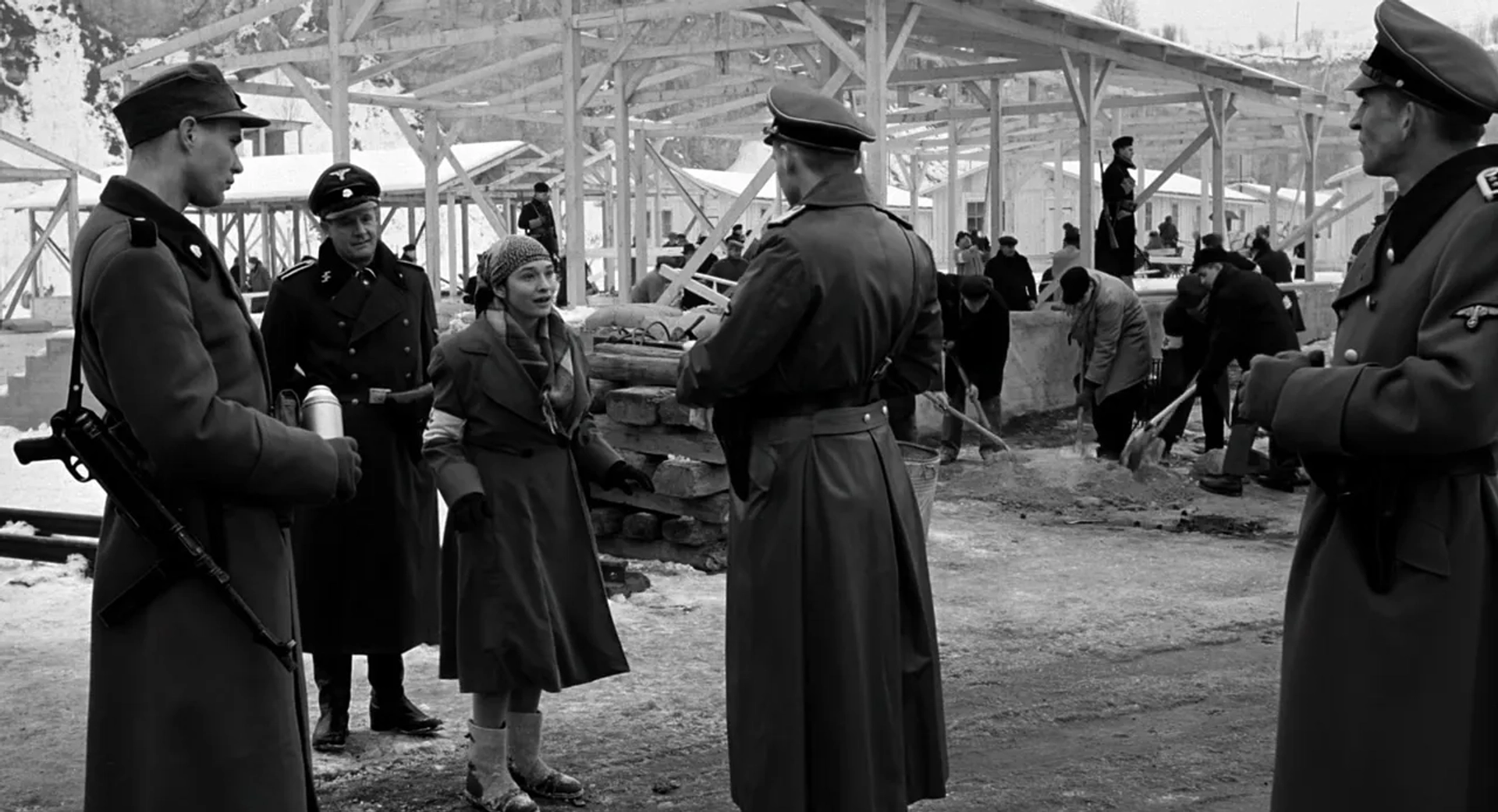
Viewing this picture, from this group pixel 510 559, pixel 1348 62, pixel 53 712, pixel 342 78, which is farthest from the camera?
pixel 1348 62

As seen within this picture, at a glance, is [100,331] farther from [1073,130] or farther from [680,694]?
[1073,130]

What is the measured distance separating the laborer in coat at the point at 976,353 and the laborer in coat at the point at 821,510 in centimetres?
849

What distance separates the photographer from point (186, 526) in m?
3.12

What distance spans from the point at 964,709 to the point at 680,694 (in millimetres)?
1098

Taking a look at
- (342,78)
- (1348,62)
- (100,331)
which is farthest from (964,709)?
(1348,62)

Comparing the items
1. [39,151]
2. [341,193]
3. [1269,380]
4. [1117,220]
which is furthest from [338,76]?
[1269,380]

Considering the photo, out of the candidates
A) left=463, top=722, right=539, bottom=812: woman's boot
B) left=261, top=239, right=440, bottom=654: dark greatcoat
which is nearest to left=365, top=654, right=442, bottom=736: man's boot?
left=261, top=239, right=440, bottom=654: dark greatcoat

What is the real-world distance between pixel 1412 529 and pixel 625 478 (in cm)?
241

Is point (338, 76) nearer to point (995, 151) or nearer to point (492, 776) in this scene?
point (995, 151)

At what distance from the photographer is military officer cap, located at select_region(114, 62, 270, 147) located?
3168 millimetres

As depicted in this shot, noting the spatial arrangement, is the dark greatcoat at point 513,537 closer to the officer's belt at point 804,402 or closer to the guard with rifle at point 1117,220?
the officer's belt at point 804,402

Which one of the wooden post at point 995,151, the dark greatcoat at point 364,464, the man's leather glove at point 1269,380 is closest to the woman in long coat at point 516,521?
the dark greatcoat at point 364,464

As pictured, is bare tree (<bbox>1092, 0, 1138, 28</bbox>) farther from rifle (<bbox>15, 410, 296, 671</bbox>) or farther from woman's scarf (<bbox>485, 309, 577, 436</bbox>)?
rifle (<bbox>15, 410, 296, 671</bbox>)

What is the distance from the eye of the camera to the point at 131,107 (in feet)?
10.4
